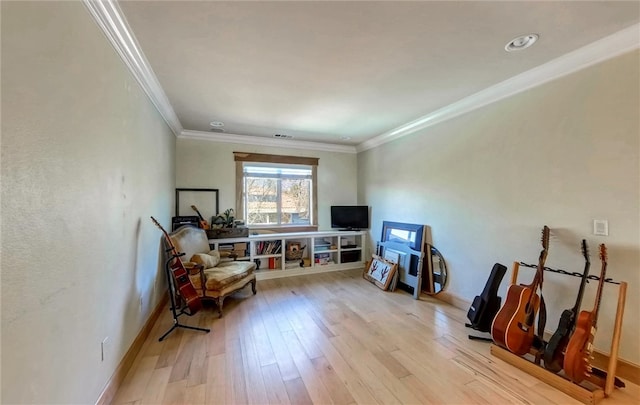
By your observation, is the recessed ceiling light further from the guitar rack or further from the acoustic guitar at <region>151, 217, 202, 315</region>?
the acoustic guitar at <region>151, 217, 202, 315</region>

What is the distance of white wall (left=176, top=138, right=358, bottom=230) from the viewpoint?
4.20m

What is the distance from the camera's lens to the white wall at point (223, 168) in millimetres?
4199

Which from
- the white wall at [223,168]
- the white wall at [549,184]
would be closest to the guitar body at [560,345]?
the white wall at [549,184]

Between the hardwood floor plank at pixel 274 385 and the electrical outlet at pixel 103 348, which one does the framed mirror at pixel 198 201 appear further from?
the hardwood floor plank at pixel 274 385

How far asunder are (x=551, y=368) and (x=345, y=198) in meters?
3.84

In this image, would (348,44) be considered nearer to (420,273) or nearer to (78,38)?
(78,38)

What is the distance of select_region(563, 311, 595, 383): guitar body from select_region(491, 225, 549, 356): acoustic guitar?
11.9 inches

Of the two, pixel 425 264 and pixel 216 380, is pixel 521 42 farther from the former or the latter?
pixel 216 380

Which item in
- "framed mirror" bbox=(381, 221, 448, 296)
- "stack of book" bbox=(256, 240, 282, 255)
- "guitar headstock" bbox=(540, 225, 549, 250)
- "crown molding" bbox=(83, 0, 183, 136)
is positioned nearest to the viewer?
"crown molding" bbox=(83, 0, 183, 136)

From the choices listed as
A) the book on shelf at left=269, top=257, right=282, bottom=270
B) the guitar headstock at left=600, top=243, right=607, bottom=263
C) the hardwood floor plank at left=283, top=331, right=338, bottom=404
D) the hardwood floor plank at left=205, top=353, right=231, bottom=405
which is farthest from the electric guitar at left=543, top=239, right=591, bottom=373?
the book on shelf at left=269, top=257, right=282, bottom=270

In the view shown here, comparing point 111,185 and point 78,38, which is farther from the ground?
point 78,38

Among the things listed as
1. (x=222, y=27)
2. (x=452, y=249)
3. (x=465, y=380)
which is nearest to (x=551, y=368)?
(x=465, y=380)

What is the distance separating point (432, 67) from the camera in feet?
7.30

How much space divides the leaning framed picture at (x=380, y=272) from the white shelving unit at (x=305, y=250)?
0.67m
